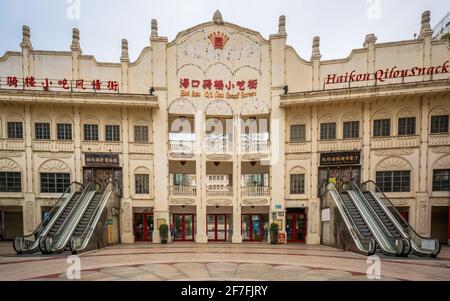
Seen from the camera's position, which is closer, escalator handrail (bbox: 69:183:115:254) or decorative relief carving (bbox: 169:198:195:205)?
escalator handrail (bbox: 69:183:115:254)

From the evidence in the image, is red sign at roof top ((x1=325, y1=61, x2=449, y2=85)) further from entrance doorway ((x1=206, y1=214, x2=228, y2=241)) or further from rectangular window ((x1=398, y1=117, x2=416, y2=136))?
entrance doorway ((x1=206, y1=214, x2=228, y2=241))

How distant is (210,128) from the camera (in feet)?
64.8

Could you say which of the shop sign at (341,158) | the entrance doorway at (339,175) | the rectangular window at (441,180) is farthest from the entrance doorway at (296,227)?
the rectangular window at (441,180)

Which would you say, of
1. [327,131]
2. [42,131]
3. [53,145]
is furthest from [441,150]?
[42,131]

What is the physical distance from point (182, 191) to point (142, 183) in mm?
3318

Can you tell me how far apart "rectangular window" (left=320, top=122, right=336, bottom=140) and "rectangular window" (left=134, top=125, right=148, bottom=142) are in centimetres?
1424

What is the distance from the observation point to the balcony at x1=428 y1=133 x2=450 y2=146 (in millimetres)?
16609

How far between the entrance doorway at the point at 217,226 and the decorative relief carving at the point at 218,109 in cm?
846

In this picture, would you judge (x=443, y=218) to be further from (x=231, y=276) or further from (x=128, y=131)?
(x=128, y=131)

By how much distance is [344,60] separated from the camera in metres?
18.4

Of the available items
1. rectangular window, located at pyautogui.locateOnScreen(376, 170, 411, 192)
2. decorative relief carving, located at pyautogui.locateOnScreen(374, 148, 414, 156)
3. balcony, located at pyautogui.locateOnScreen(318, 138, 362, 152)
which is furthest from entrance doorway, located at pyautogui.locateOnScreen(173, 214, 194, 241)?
decorative relief carving, located at pyautogui.locateOnScreen(374, 148, 414, 156)

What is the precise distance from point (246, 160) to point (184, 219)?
7.10 metres

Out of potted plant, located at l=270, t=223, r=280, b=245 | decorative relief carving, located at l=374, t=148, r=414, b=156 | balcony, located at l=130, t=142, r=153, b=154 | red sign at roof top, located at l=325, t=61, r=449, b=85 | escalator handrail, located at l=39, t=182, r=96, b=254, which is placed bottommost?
potted plant, located at l=270, t=223, r=280, b=245
